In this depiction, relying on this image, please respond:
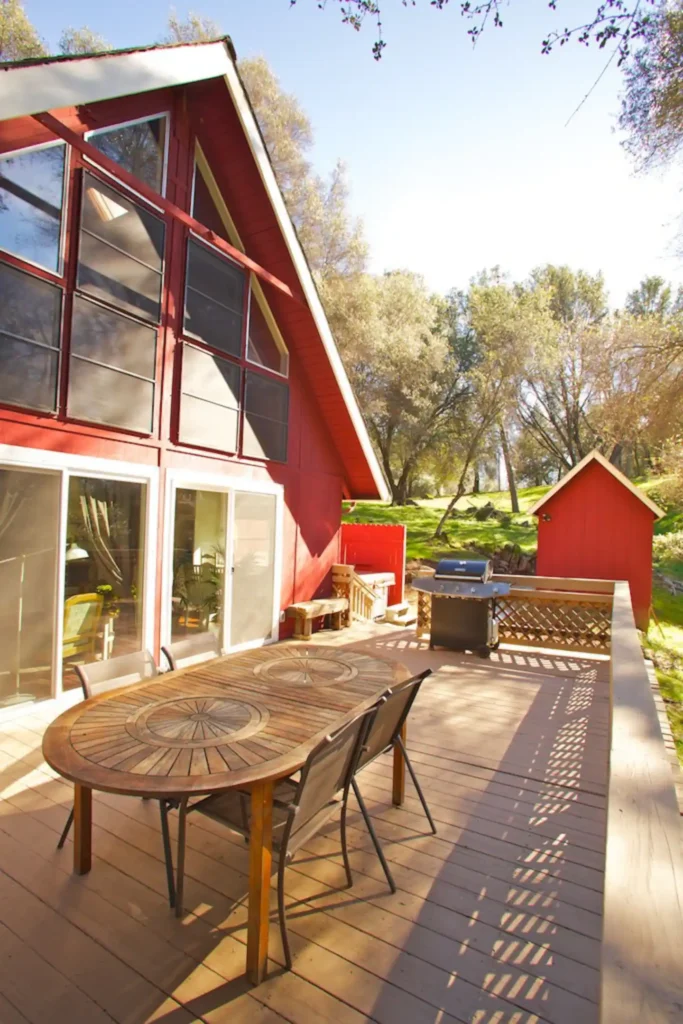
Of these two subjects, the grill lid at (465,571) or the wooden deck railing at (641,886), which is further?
the grill lid at (465,571)

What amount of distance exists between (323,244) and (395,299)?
3.97m

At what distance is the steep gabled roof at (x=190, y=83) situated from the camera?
3996mm

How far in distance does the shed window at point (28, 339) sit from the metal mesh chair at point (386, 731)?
392cm

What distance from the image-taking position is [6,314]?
14.8 feet

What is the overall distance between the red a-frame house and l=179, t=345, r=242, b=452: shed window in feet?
0.08

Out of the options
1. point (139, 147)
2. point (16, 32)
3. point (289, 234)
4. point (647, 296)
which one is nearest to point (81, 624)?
point (139, 147)

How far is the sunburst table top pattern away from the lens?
207 cm

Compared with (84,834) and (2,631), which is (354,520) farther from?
(84,834)

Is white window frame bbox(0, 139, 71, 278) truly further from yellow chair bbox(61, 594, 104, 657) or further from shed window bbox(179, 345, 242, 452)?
yellow chair bbox(61, 594, 104, 657)

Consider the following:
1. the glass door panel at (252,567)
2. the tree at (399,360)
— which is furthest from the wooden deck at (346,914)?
the tree at (399,360)

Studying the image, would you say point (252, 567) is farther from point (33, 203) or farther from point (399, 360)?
point (399, 360)

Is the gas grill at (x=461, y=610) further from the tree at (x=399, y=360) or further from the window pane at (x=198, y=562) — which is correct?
the tree at (x=399, y=360)

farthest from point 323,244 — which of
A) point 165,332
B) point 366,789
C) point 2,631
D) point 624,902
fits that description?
point 624,902

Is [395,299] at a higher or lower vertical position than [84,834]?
higher
